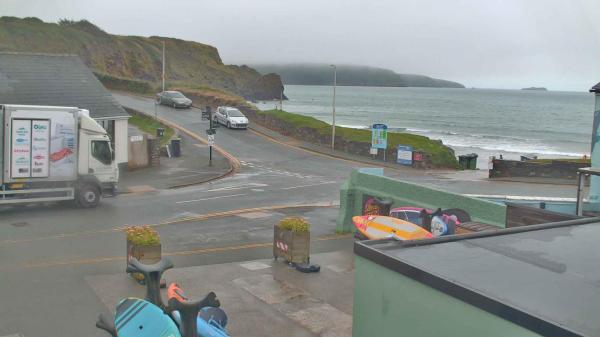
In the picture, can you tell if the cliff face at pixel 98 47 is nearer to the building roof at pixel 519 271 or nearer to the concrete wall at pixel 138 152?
the concrete wall at pixel 138 152

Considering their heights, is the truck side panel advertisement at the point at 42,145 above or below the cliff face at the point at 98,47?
below

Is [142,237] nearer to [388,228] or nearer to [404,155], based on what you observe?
[388,228]

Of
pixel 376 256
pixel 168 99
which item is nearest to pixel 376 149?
pixel 168 99

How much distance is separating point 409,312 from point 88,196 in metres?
19.1

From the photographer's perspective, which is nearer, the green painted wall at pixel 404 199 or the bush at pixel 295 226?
the bush at pixel 295 226

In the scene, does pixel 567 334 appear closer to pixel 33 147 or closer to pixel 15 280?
pixel 15 280

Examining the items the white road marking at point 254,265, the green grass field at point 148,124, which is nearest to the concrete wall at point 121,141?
the green grass field at point 148,124

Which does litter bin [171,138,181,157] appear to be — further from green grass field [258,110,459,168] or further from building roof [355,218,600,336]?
building roof [355,218,600,336]

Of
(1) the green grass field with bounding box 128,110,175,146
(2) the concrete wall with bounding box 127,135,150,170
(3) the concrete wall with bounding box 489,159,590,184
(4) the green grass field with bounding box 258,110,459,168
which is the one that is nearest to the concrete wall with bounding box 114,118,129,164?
(2) the concrete wall with bounding box 127,135,150,170

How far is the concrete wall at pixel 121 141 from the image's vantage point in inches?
1280

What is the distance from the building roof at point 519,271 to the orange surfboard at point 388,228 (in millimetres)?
5452

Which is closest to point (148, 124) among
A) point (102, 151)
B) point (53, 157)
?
point (102, 151)

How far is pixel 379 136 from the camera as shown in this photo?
143ft

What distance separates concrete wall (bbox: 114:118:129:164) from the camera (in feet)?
107
